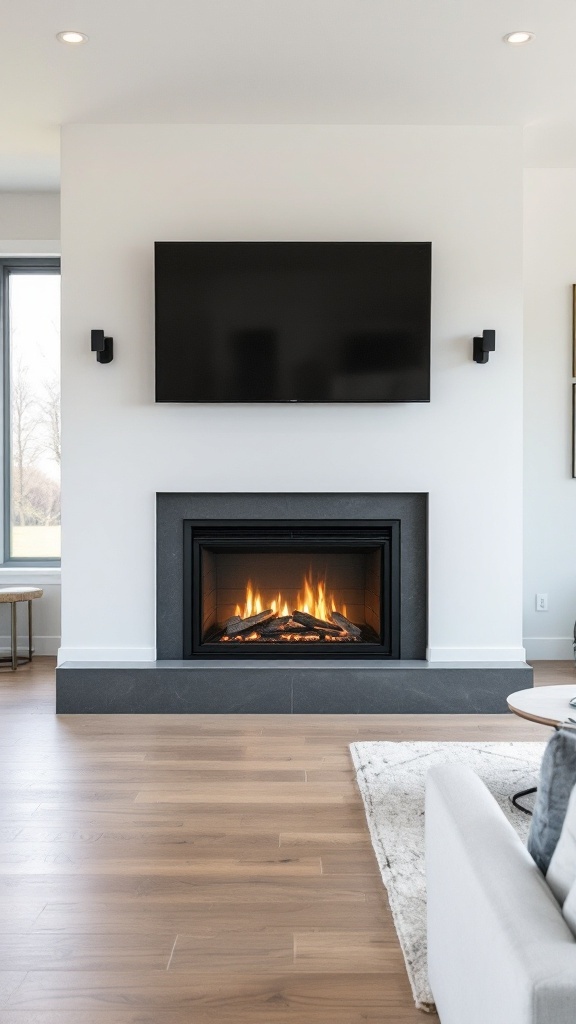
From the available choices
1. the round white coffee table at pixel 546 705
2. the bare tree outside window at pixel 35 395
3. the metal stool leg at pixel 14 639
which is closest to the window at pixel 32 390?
the bare tree outside window at pixel 35 395

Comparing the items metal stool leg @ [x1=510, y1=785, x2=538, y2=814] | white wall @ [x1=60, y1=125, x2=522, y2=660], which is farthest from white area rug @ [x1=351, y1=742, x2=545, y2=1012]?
white wall @ [x1=60, y1=125, x2=522, y2=660]

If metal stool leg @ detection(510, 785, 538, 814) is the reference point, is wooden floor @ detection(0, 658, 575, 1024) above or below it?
below

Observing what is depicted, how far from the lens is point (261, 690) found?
4195 millimetres

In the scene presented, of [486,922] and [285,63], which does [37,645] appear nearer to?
[285,63]

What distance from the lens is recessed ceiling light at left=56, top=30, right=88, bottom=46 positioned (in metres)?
3.40

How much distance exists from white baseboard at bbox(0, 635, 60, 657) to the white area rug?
265cm

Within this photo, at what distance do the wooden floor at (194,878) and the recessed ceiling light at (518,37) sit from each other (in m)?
2.84

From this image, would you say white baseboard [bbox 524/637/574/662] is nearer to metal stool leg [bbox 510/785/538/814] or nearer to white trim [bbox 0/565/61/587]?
metal stool leg [bbox 510/785/538/814]

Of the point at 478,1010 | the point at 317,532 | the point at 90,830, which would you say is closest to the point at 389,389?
the point at 317,532

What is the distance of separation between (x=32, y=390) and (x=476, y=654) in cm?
330

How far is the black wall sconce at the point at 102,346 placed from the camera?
4199 millimetres

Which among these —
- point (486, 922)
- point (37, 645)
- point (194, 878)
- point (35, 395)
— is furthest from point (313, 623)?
point (486, 922)

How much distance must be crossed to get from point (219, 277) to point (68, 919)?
2975mm

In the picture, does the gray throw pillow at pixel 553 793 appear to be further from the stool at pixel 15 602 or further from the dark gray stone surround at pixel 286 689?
the stool at pixel 15 602
